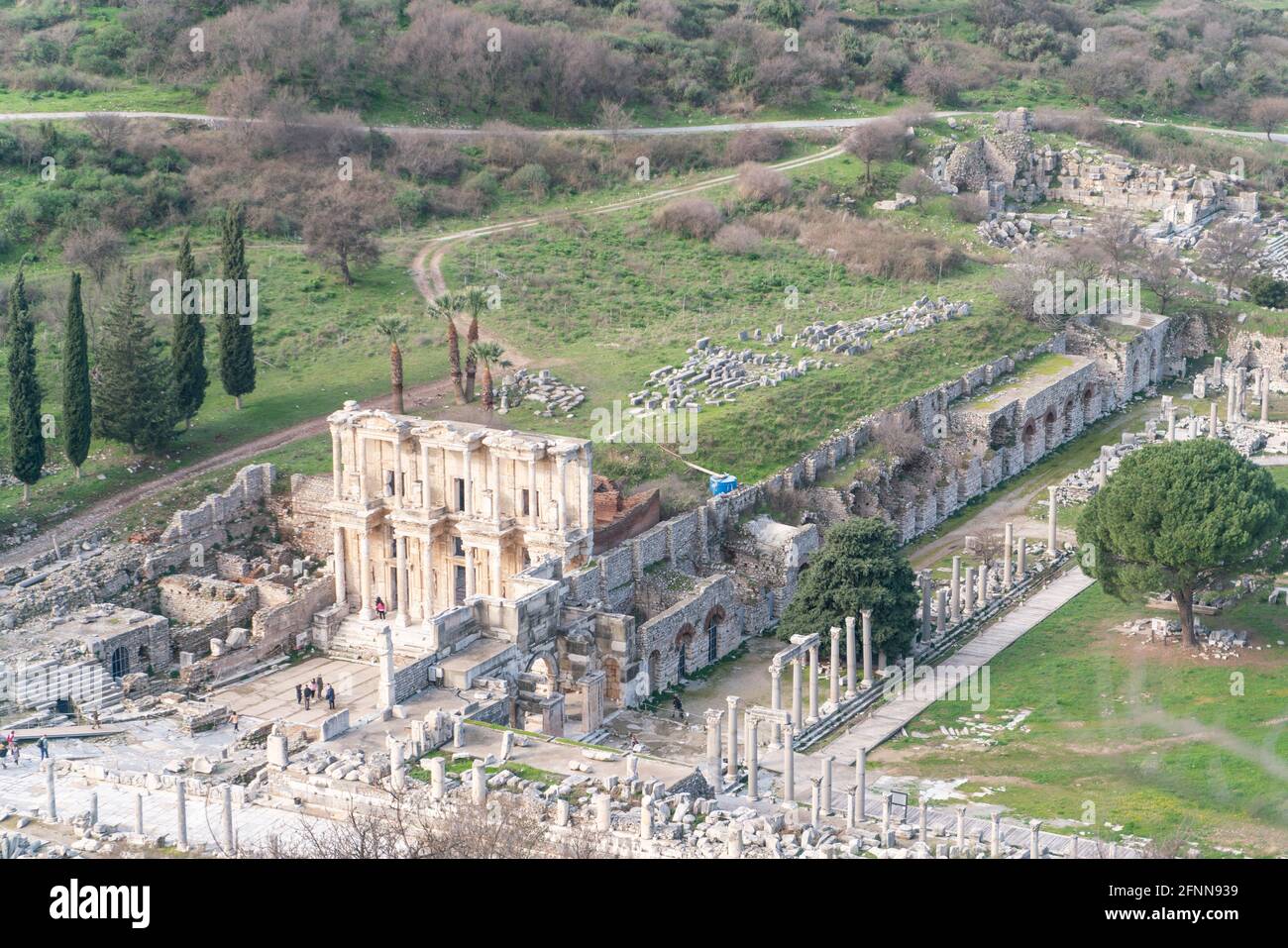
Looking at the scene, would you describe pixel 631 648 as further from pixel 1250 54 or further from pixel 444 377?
pixel 1250 54

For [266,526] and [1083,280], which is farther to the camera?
[1083,280]

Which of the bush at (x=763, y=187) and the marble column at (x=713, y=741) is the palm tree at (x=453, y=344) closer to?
the marble column at (x=713, y=741)

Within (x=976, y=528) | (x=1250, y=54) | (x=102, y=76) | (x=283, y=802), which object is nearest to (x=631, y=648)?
(x=283, y=802)

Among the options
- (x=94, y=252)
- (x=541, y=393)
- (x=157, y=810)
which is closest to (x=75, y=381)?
(x=541, y=393)

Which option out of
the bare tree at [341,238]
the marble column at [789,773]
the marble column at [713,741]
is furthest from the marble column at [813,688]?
the bare tree at [341,238]

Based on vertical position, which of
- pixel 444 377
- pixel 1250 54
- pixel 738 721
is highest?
pixel 1250 54

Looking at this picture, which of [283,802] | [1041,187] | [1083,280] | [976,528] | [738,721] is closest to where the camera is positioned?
[283,802]

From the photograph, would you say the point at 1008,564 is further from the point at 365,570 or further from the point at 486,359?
the point at 365,570
